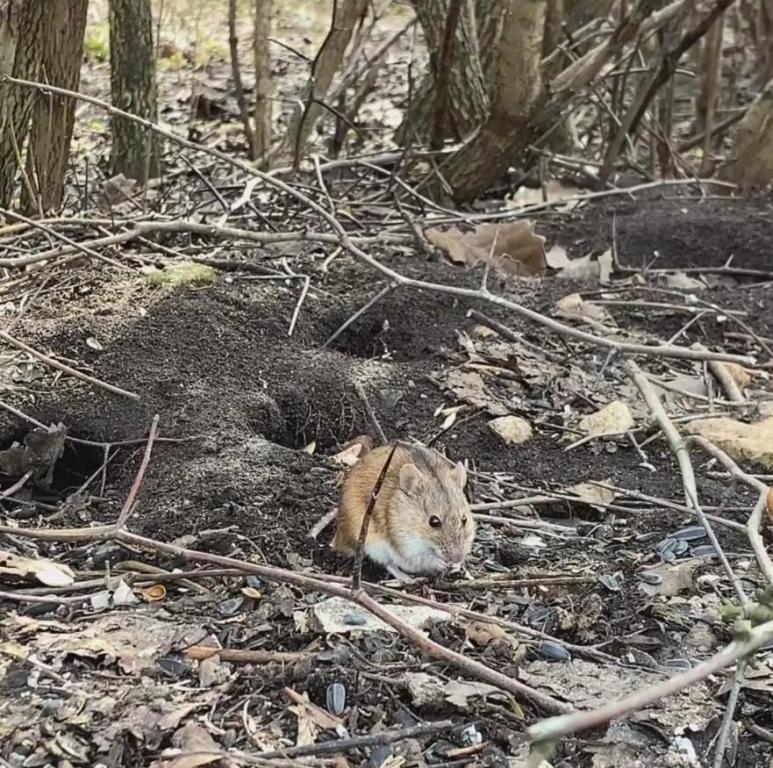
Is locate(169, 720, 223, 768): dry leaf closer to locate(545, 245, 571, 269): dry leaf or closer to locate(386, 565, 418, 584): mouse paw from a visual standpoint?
locate(386, 565, 418, 584): mouse paw

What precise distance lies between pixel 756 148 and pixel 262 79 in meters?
3.67

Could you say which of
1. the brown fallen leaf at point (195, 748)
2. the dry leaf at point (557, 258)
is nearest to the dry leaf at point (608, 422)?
the dry leaf at point (557, 258)

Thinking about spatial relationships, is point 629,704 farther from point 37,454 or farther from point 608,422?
point 608,422

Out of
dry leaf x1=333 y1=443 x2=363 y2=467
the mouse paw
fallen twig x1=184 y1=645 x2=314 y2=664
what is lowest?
the mouse paw

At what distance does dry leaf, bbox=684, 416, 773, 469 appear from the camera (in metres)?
4.13

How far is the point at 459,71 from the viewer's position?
24.7 feet

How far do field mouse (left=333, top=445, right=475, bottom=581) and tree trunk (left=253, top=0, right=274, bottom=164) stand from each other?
4.17 metres

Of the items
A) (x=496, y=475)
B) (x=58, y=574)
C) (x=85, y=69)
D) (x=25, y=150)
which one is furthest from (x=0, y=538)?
(x=85, y=69)

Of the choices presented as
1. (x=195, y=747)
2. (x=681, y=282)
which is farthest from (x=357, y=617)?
(x=681, y=282)

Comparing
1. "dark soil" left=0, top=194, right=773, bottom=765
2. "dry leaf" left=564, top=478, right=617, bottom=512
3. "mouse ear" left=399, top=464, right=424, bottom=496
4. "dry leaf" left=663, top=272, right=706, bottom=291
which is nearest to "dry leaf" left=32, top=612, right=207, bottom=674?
"dark soil" left=0, top=194, right=773, bottom=765

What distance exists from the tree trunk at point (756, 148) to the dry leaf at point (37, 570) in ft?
20.9

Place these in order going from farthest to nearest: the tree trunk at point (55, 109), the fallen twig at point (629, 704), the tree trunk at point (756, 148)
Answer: the tree trunk at point (756, 148) → the tree trunk at point (55, 109) → the fallen twig at point (629, 704)

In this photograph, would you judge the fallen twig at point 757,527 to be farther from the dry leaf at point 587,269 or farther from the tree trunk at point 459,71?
Result: the tree trunk at point 459,71

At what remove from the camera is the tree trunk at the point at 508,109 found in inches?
262
